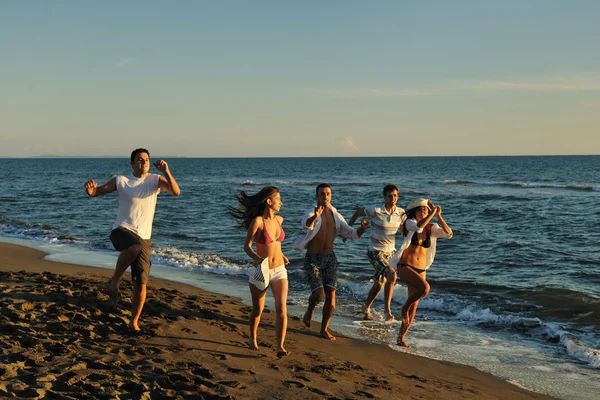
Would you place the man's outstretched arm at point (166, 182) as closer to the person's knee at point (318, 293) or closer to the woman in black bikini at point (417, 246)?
the person's knee at point (318, 293)

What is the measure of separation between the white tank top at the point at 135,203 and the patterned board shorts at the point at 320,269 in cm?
219

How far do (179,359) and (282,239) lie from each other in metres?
1.69

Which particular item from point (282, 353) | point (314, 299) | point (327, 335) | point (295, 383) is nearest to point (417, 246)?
point (314, 299)

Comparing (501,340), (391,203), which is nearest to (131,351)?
(391,203)

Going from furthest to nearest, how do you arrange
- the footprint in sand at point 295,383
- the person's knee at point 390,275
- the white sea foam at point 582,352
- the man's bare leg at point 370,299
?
the man's bare leg at point 370,299 → the person's knee at point 390,275 → the white sea foam at point 582,352 → the footprint in sand at point 295,383

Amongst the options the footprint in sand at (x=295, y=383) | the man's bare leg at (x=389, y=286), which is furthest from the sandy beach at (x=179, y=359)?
the man's bare leg at (x=389, y=286)

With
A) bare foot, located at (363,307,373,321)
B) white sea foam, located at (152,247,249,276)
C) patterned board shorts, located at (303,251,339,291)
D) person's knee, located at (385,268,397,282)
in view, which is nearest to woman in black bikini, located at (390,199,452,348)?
person's knee, located at (385,268,397,282)

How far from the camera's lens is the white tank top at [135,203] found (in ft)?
19.6

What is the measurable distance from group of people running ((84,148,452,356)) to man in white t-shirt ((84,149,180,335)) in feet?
0.03

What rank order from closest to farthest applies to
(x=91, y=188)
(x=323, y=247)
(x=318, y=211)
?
(x=91, y=188) < (x=318, y=211) < (x=323, y=247)

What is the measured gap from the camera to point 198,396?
450 centimetres

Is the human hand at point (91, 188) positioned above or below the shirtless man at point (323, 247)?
above

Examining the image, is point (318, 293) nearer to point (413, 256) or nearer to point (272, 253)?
point (413, 256)

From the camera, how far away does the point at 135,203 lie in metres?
6.00
